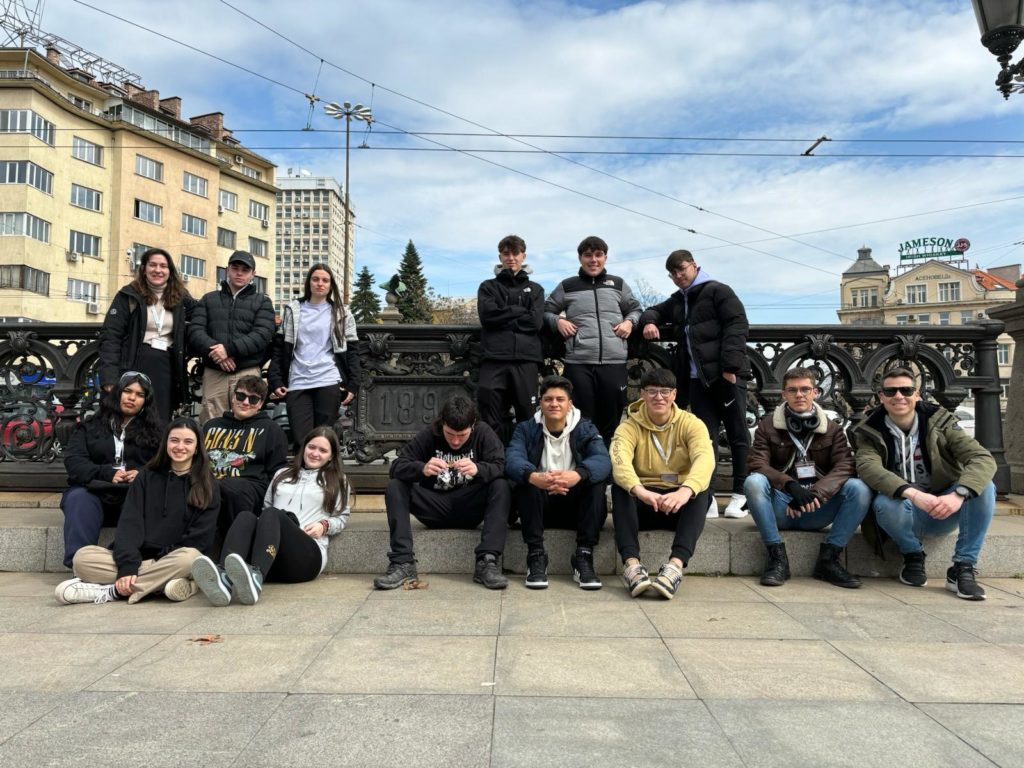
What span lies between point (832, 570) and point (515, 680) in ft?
9.37

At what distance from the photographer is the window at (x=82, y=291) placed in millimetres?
42562

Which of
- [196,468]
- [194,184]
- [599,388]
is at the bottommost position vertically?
[196,468]

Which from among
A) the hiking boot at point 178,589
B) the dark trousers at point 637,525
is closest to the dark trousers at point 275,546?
the hiking boot at point 178,589

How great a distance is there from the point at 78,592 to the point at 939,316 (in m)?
100

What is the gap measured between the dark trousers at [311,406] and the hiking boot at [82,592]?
183 centimetres

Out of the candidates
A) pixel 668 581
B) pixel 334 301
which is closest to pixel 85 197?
pixel 334 301

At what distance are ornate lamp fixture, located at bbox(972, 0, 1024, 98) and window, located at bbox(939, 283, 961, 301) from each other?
310 ft

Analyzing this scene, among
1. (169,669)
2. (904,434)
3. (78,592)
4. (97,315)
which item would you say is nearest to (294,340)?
(78,592)

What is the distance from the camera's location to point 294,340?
5.94 m

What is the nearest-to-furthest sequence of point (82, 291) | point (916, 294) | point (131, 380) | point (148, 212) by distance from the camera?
point (131, 380) < point (82, 291) < point (148, 212) < point (916, 294)

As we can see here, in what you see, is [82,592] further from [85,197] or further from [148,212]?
[148,212]

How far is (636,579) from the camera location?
14.4ft

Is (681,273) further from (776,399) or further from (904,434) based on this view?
(904,434)

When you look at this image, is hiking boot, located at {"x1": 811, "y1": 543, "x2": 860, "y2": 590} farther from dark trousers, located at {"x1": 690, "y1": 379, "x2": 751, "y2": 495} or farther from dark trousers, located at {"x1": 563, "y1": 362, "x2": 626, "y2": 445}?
dark trousers, located at {"x1": 563, "y1": 362, "x2": 626, "y2": 445}
